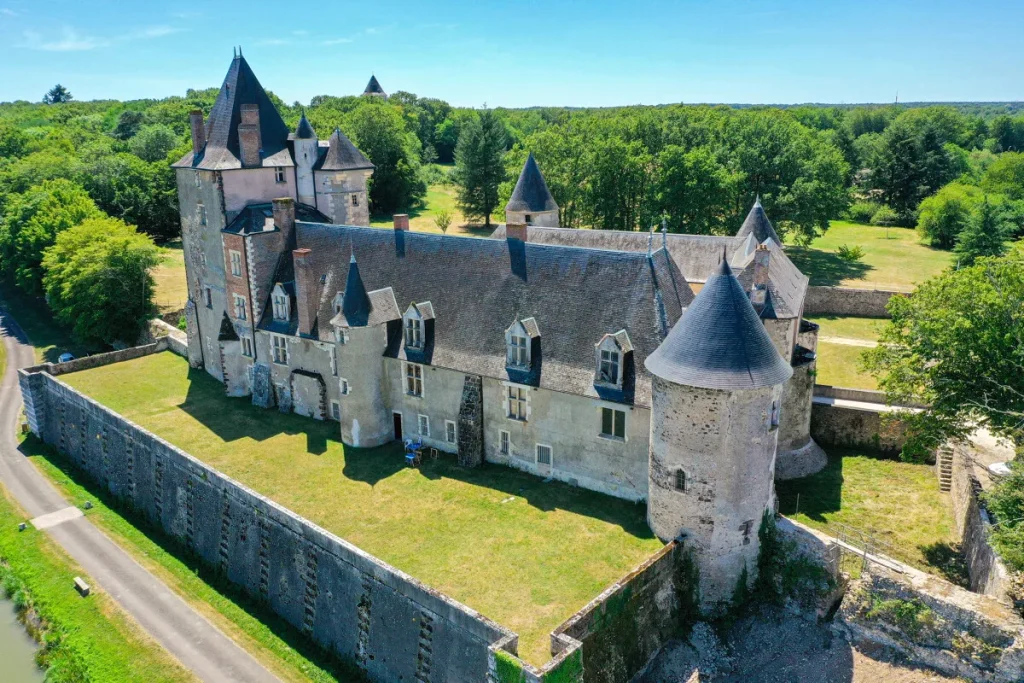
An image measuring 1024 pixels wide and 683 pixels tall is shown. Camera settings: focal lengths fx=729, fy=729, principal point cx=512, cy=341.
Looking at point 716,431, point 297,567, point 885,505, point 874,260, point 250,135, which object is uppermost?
point 250,135

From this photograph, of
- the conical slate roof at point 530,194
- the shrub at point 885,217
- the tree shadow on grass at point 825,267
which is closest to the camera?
the conical slate roof at point 530,194

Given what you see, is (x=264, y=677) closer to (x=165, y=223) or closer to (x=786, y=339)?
(x=786, y=339)

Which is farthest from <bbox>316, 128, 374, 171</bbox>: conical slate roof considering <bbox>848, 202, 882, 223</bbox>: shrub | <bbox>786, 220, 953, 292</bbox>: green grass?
<bbox>848, 202, 882, 223</bbox>: shrub

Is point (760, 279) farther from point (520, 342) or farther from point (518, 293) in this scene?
point (520, 342)

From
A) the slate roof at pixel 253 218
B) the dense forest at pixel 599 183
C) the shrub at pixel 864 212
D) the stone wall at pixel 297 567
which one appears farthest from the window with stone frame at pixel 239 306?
the shrub at pixel 864 212

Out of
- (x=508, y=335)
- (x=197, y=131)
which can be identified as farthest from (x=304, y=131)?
(x=508, y=335)

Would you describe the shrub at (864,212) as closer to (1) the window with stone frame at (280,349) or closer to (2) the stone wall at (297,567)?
(1) the window with stone frame at (280,349)
